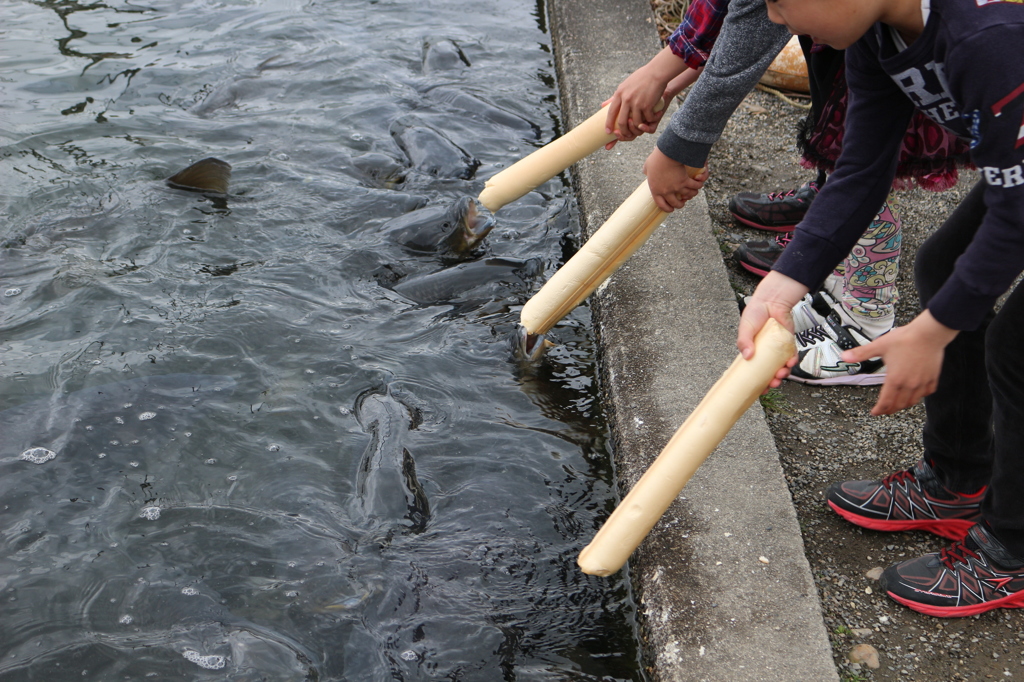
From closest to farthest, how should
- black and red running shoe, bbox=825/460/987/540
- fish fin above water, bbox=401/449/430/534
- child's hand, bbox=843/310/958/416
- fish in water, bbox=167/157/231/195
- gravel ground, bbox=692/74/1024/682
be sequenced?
child's hand, bbox=843/310/958/416 → gravel ground, bbox=692/74/1024/682 → black and red running shoe, bbox=825/460/987/540 → fish fin above water, bbox=401/449/430/534 → fish in water, bbox=167/157/231/195

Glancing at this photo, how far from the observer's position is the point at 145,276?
3.69 m

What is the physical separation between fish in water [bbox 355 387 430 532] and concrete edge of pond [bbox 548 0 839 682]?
69 cm

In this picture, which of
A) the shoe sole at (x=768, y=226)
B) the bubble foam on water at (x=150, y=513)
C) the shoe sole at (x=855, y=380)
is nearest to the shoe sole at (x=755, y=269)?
the shoe sole at (x=768, y=226)

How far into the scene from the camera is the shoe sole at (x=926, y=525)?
2441 millimetres

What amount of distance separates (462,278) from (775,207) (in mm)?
1480

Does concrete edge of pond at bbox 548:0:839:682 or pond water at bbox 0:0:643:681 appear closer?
concrete edge of pond at bbox 548:0:839:682

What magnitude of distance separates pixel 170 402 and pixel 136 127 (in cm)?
265

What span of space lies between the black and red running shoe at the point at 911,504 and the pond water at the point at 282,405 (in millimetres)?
766

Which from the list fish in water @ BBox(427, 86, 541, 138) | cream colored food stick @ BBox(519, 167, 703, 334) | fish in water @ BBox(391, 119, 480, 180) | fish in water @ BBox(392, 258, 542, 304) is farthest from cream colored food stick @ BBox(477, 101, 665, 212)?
fish in water @ BBox(427, 86, 541, 138)

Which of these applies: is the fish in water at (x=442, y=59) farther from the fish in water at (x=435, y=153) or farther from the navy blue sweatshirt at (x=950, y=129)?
the navy blue sweatshirt at (x=950, y=129)

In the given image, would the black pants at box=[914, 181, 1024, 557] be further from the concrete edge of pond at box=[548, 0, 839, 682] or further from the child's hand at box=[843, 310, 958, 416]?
the concrete edge of pond at box=[548, 0, 839, 682]

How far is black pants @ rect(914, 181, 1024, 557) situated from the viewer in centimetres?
198

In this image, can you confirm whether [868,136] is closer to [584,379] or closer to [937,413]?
[937,413]

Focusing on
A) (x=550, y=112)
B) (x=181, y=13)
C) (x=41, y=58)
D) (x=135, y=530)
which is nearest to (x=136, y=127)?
(x=41, y=58)
